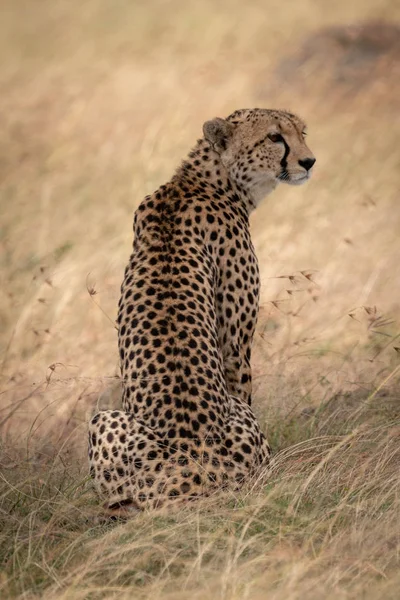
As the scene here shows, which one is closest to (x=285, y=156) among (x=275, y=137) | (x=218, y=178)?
(x=275, y=137)

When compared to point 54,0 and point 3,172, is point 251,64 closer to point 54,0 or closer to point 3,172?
point 3,172

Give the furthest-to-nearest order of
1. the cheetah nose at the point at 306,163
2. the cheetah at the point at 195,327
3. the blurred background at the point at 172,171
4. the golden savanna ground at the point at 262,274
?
the blurred background at the point at 172,171
the cheetah nose at the point at 306,163
the cheetah at the point at 195,327
the golden savanna ground at the point at 262,274

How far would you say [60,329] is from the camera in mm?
5859

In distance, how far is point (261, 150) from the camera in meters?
4.52

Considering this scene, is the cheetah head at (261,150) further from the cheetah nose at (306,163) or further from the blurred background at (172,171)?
the blurred background at (172,171)

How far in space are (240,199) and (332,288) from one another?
5.90 ft

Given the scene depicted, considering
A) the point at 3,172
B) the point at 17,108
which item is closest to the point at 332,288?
the point at 3,172

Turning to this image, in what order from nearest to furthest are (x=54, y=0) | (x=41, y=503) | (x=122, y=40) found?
(x=41, y=503), (x=122, y=40), (x=54, y=0)

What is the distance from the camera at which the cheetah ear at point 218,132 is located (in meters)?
4.50

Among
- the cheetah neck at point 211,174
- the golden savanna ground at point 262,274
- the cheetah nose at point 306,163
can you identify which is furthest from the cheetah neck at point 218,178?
the golden savanna ground at point 262,274

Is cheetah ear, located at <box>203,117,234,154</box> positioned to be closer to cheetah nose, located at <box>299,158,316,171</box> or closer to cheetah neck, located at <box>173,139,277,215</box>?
cheetah neck, located at <box>173,139,277,215</box>

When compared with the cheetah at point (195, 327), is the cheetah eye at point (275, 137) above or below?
above

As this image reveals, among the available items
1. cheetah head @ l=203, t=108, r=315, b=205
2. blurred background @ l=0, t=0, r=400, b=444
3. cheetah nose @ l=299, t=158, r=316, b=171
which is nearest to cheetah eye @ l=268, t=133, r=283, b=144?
cheetah head @ l=203, t=108, r=315, b=205

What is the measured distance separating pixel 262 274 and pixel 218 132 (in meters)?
1.93
